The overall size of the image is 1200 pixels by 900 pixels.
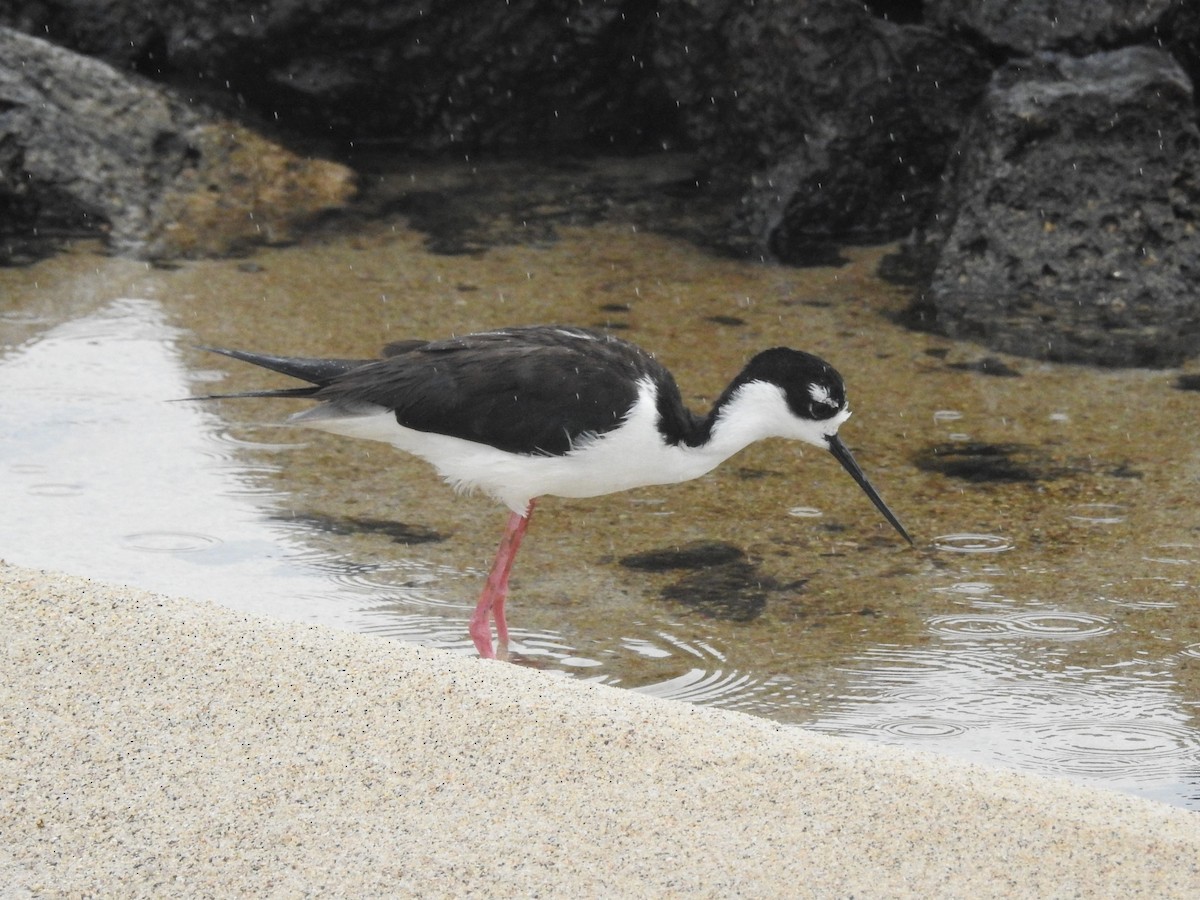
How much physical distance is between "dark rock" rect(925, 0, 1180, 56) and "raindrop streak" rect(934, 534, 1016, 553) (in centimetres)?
312

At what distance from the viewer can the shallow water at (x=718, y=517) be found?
4.25m

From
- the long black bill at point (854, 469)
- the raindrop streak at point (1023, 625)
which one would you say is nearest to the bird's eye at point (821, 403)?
the long black bill at point (854, 469)

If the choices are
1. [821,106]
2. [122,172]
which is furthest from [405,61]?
[821,106]

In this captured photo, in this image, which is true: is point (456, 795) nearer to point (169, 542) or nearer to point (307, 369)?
point (307, 369)

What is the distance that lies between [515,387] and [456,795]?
5.41 feet

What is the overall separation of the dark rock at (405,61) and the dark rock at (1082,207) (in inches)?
94.8

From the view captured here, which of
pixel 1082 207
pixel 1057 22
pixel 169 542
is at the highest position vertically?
pixel 1057 22

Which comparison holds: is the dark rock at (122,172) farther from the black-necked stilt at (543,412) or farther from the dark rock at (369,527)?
the black-necked stilt at (543,412)

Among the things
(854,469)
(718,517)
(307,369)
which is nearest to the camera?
(307,369)

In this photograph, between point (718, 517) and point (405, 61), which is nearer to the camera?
point (718, 517)

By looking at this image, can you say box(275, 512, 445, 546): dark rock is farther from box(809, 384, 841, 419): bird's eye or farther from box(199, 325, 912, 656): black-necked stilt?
box(809, 384, 841, 419): bird's eye

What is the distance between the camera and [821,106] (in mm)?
7668

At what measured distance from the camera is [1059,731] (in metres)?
3.95

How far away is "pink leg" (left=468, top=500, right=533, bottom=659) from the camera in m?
4.49
